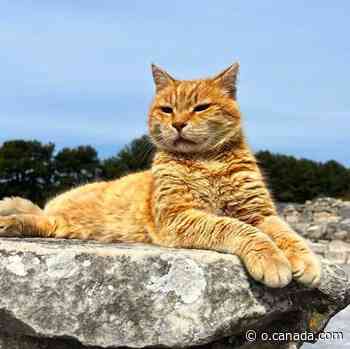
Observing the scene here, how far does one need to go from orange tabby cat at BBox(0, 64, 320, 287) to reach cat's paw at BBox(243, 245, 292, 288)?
142mm

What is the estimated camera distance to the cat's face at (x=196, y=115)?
185 inches

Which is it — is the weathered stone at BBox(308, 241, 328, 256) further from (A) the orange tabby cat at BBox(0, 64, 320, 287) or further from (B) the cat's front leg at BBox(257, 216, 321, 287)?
(B) the cat's front leg at BBox(257, 216, 321, 287)

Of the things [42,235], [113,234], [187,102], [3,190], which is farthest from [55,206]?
[3,190]

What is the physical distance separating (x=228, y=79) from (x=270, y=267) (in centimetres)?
188

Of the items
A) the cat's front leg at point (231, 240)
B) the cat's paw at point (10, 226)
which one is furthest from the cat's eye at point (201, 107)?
the cat's paw at point (10, 226)

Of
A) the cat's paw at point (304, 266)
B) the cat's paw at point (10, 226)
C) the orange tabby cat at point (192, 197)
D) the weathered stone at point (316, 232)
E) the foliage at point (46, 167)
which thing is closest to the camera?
the cat's paw at point (304, 266)

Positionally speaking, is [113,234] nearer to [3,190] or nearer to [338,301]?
[338,301]

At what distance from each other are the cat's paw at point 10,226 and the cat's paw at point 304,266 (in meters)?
2.20

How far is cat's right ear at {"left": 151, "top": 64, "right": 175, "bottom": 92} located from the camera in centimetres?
521

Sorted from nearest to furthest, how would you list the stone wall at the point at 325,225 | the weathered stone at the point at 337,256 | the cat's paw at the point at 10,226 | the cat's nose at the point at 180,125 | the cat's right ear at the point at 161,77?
the cat's nose at the point at 180,125 → the cat's paw at the point at 10,226 → the cat's right ear at the point at 161,77 → the weathered stone at the point at 337,256 → the stone wall at the point at 325,225

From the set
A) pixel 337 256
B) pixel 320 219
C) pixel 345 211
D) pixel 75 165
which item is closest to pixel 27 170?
pixel 75 165

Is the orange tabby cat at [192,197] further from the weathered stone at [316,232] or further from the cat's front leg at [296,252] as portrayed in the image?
the weathered stone at [316,232]

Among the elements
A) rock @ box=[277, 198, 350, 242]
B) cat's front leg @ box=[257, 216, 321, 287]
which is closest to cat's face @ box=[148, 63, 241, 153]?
cat's front leg @ box=[257, 216, 321, 287]

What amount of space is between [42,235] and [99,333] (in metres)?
1.63
